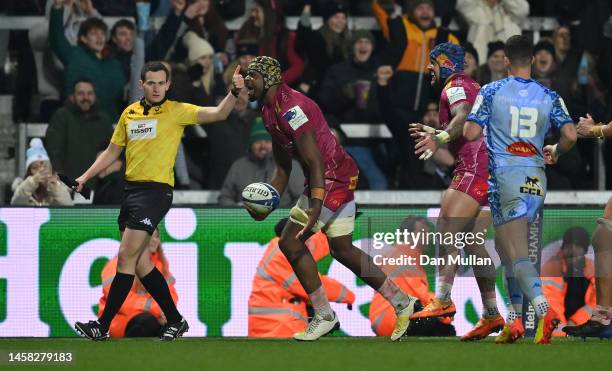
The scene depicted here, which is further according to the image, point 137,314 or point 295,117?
point 137,314

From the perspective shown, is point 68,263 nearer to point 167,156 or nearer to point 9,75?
point 167,156

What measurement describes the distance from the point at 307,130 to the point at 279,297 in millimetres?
2445

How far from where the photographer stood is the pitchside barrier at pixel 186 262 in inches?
548

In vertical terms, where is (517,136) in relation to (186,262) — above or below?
above

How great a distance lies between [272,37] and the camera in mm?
17344

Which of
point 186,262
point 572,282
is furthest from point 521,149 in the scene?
point 186,262

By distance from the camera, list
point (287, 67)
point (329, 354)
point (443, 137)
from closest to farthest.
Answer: point (329, 354), point (443, 137), point (287, 67)

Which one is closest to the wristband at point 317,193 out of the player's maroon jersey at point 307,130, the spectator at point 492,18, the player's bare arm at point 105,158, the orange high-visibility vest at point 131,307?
the player's maroon jersey at point 307,130

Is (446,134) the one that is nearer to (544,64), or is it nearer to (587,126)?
(587,126)

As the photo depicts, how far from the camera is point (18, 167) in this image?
17094 millimetres

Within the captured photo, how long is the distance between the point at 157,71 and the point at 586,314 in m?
4.52

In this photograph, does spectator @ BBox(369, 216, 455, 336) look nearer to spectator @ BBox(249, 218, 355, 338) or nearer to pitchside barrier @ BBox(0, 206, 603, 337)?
pitchside barrier @ BBox(0, 206, 603, 337)

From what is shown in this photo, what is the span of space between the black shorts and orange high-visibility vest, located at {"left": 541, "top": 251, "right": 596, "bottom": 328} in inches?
146

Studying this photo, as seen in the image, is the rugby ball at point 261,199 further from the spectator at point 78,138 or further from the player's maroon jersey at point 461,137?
the spectator at point 78,138
